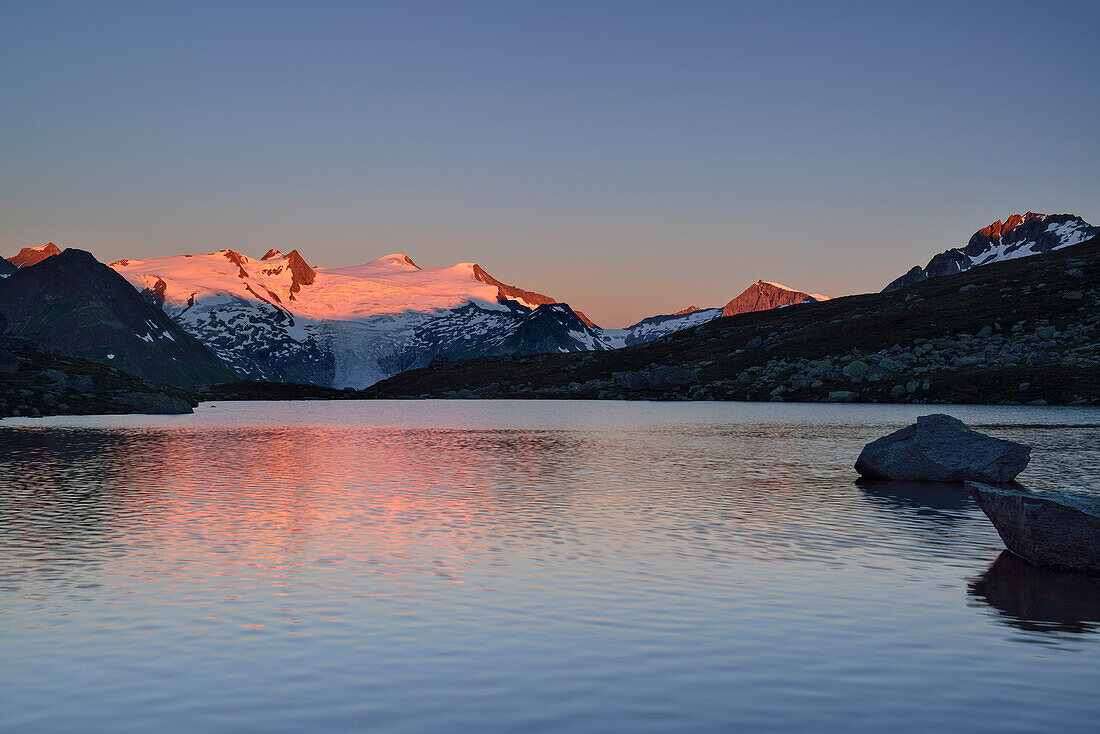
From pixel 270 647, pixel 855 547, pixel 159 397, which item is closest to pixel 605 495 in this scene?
pixel 855 547

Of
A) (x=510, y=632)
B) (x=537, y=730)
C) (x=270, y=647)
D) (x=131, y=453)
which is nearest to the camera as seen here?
(x=537, y=730)

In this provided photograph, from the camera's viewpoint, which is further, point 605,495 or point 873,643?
point 605,495

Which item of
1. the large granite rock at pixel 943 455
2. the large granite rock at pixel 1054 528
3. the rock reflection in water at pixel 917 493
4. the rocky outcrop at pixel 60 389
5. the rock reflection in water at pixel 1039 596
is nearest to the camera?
the rock reflection in water at pixel 1039 596

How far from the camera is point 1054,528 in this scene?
24219 millimetres

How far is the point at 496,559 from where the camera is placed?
2584 centimetres

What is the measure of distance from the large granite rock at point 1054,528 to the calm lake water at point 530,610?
72cm

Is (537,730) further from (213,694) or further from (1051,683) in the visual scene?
(1051,683)

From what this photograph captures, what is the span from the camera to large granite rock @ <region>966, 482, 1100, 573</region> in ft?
78.1

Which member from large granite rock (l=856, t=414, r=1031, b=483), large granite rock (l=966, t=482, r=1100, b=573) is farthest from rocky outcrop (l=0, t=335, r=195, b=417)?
large granite rock (l=966, t=482, r=1100, b=573)

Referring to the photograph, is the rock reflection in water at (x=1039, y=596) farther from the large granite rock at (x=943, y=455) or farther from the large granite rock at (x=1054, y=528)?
the large granite rock at (x=943, y=455)

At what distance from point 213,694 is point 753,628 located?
373 inches

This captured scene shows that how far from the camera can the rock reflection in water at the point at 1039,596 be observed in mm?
19109

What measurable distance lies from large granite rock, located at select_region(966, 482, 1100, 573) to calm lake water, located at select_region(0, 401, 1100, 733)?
2.38 feet

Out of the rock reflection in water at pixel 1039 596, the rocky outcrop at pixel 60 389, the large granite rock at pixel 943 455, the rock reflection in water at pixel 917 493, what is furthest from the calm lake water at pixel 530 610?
the rocky outcrop at pixel 60 389
